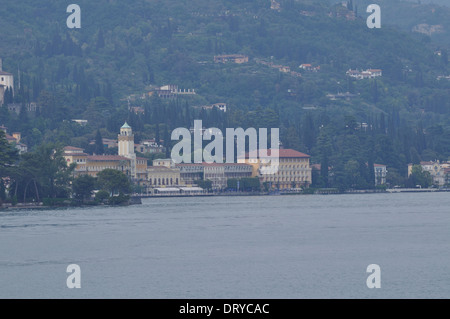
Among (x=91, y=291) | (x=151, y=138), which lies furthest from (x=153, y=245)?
(x=151, y=138)

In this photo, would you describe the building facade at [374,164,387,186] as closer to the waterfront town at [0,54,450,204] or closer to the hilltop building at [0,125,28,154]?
the waterfront town at [0,54,450,204]

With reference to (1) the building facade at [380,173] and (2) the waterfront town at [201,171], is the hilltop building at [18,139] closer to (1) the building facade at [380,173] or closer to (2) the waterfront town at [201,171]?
(2) the waterfront town at [201,171]

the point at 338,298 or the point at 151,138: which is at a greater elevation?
the point at 151,138

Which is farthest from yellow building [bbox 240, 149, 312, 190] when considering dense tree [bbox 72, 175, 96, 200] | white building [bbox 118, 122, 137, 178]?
dense tree [bbox 72, 175, 96, 200]

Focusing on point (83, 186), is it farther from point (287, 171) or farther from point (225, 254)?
point (287, 171)

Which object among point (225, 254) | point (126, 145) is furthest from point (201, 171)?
point (225, 254)
